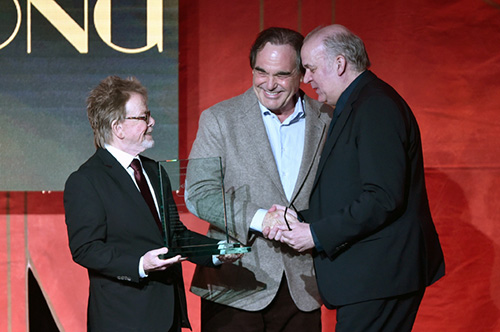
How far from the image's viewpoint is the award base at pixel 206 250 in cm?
170

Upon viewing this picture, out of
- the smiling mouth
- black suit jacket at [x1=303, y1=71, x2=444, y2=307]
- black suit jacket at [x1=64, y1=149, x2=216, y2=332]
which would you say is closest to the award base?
black suit jacket at [x1=64, y1=149, x2=216, y2=332]

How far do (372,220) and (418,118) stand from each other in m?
1.83

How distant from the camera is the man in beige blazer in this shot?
2.00 metres

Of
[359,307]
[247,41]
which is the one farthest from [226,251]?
[247,41]

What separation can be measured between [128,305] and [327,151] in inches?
29.8

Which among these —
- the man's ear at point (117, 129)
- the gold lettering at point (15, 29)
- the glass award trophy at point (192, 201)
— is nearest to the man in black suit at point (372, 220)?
the glass award trophy at point (192, 201)

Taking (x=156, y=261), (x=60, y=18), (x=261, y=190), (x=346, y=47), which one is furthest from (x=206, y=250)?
(x=60, y=18)

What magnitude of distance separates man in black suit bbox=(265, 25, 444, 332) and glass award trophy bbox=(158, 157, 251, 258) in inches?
9.1

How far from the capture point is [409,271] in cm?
173

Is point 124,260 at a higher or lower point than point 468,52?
lower

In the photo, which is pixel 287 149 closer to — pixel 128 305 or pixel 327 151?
pixel 327 151

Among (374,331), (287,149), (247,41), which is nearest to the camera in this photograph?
(374,331)

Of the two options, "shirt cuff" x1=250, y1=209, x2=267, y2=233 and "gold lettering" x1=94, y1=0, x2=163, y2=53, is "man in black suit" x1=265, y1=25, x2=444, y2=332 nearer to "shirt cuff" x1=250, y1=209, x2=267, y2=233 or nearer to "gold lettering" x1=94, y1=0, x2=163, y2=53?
"shirt cuff" x1=250, y1=209, x2=267, y2=233

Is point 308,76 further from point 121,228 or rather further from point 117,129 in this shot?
point 121,228
